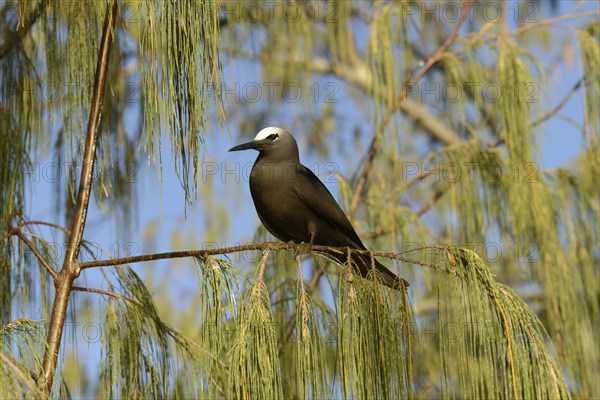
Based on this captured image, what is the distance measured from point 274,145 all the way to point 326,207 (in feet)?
1.50

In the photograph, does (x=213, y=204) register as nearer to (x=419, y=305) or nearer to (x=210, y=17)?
(x=419, y=305)

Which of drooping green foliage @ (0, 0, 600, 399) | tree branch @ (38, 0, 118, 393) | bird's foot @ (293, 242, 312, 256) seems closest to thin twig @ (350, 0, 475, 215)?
drooping green foliage @ (0, 0, 600, 399)

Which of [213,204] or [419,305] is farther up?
[213,204]

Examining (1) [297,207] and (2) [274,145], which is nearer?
(1) [297,207]

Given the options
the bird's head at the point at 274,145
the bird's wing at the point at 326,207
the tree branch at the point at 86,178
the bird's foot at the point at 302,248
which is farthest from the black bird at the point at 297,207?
the tree branch at the point at 86,178

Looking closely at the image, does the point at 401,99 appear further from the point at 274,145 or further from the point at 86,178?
the point at 86,178

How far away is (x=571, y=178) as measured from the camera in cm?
332

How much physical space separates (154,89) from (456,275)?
0.85 meters

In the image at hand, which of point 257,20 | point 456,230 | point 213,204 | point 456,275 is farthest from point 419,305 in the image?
point 456,275

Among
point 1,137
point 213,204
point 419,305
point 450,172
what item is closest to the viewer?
point 1,137

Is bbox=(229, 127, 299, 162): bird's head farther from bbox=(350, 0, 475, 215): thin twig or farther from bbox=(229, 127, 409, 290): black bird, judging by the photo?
bbox=(350, 0, 475, 215): thin twig

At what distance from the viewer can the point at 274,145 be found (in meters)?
3.46

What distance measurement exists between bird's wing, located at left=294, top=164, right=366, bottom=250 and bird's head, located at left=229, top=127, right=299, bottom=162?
0.24m

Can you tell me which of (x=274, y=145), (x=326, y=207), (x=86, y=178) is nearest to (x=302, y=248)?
(x=326, y=207)
